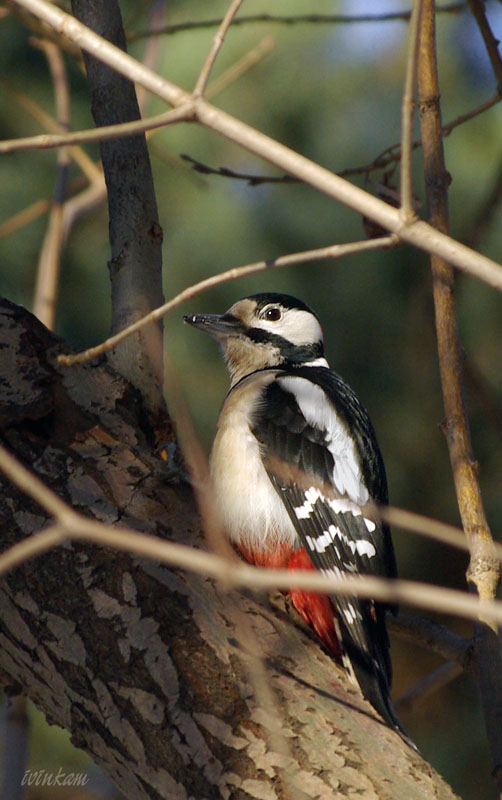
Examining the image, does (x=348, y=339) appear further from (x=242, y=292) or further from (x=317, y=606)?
(x=317, y=606)

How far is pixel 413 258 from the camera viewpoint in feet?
18.0

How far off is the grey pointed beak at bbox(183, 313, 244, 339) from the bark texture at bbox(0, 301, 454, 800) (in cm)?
111

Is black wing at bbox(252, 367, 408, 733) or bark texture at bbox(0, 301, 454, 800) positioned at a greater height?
black wing at bbox(252, 367, 408, 733)

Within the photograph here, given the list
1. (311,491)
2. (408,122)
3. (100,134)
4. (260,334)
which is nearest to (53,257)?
(260,334)

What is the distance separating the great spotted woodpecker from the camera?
2.25 metres

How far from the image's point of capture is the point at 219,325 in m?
3.13

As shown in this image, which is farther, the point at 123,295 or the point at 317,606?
the point at 123,295

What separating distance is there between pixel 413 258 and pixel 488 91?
130 centimetres

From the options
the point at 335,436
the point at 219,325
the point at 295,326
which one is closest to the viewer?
the point at 335,436

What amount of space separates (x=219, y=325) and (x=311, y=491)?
869mm

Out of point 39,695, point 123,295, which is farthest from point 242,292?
point 39,695
